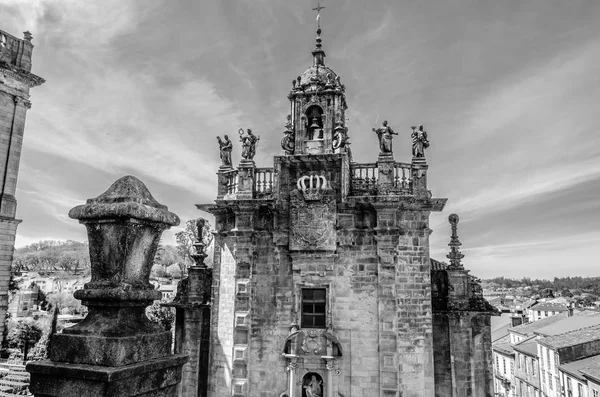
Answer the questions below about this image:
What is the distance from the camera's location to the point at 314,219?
15.5 meters

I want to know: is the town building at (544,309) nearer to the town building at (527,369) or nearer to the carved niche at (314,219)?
the town building at (527,369)

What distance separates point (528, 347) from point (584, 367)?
11214mm

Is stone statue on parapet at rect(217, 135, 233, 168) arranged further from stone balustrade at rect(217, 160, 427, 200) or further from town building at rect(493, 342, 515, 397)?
town building at rect(493, 342, 515, 397)

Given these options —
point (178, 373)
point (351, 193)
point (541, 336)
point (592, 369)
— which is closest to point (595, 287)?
point (541, 336)

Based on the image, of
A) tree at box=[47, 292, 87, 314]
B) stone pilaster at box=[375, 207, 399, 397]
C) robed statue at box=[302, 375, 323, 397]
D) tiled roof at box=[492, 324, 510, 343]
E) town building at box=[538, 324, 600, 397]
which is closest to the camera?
stone pilaster at box=[375, 207, 399, 397]

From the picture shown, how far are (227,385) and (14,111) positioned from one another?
14831 mm

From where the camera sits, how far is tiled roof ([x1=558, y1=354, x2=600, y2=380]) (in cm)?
2638

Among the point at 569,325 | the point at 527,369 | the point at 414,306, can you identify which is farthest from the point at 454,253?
the point at 527,369

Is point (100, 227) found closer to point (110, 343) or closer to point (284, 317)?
point (110, 343)

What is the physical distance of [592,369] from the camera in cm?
2698

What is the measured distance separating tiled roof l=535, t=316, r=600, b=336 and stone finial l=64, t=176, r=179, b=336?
138ft

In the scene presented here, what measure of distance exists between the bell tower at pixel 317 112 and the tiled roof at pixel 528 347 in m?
32.7

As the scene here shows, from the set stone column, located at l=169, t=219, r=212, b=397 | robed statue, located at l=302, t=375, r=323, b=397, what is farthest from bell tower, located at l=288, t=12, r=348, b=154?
robed statue, located at l=302, t=375, r=323, b=397

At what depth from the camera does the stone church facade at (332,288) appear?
14.6 metres
